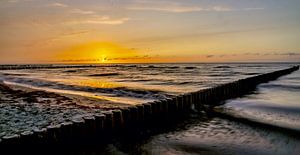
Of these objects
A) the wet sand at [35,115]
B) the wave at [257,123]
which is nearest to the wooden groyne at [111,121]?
the wave at [257,123]

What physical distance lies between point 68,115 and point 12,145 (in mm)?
5518

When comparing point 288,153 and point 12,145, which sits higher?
point 12,145

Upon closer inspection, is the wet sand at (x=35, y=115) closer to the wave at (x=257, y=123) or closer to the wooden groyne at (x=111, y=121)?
the wooden groyne at (x=111, y=121)

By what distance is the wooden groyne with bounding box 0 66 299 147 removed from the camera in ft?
23.3

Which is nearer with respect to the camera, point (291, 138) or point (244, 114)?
point (291, 138)

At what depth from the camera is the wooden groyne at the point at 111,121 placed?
7098 mm

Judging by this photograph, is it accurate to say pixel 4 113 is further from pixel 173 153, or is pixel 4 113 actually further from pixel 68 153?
pixel 173 153

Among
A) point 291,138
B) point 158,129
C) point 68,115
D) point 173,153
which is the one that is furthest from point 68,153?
point 291,138

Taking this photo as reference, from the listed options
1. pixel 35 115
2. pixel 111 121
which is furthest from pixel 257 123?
pixel 35 115

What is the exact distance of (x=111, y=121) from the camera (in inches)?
351

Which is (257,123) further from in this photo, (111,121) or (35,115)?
(35,115)

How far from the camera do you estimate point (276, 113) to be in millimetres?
12727

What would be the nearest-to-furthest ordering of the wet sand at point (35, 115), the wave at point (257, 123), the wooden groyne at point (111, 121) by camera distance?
the wooden groyne at point (111, 121) < the wave at point (257, 123) < the wet sand at point (35, 115)

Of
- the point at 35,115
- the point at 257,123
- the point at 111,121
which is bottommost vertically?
the point at 257,123
